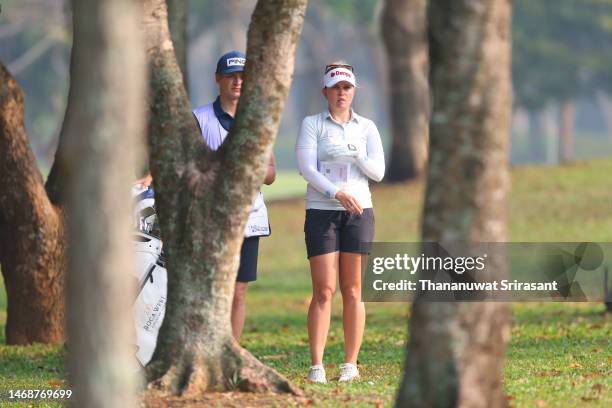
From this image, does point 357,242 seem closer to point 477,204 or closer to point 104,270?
point 477,204

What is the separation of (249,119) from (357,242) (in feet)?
4.40

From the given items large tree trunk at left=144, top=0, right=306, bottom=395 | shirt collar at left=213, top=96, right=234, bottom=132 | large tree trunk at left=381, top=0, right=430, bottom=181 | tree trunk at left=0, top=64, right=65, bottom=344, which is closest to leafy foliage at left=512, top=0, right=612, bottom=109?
large tree trunk at left=381, top=0, right=430, bottom=181

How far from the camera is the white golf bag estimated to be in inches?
389

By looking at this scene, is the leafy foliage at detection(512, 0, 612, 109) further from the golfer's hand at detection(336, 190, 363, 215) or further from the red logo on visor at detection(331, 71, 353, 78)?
the golfer's hand at detection(336, 190, 363, 215)

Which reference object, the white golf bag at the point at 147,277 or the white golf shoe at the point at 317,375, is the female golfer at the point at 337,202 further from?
the white golf bag at the point at 147,277

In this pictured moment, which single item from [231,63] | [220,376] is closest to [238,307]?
[220,376]

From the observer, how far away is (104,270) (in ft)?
18.1

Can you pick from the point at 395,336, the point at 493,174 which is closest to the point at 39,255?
the point at 395,336

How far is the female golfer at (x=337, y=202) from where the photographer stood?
9.43 meters

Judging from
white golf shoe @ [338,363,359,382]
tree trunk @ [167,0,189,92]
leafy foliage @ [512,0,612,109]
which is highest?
leafy foliage @ [512,0,612,109]

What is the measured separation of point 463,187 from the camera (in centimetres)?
688

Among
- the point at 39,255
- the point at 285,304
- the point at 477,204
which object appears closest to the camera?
the point at 477,204

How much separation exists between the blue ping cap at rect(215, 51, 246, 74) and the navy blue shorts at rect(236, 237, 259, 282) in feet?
3.58

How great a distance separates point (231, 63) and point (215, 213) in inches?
61.8
